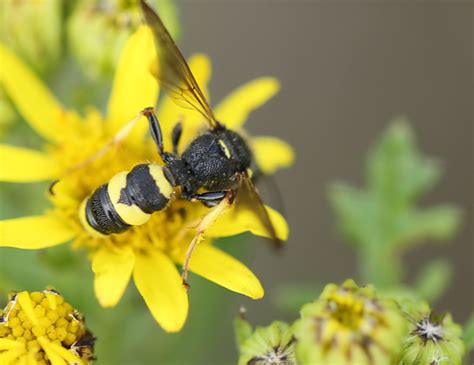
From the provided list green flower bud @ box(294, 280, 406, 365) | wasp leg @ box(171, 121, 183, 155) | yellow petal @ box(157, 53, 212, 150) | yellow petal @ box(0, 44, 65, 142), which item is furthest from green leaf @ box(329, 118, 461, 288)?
green flower bud @ box(294, 280, 406, 365)

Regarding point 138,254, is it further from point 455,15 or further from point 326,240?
point 455,15

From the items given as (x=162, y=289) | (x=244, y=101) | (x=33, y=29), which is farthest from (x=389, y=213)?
(x=33, y=29)

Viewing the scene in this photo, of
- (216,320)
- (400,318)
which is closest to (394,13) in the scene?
(216,320)

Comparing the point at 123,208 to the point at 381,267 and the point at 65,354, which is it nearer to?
the point at 65,354

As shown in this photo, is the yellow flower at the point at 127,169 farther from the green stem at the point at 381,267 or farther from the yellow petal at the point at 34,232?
the green stem at the point at 381,267

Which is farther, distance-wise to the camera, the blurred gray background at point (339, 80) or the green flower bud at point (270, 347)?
the blurred gray background at point (339, 80)

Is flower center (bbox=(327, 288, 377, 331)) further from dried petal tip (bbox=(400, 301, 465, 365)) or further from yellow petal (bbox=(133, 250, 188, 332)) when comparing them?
yellow petal (bbox=(133, 250, 188, 332))

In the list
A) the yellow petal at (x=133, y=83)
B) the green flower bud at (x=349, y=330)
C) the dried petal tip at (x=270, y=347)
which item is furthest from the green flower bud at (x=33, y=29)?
the green flower bud at (x=349, y=330)
